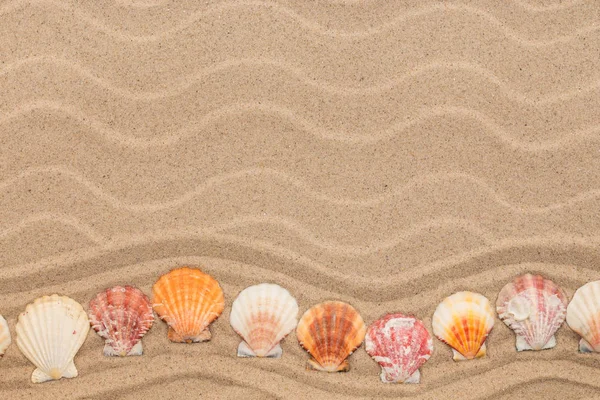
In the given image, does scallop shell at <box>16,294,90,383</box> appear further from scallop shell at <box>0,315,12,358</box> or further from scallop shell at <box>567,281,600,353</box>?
scallop shell at <box>567,281,600,353</box>

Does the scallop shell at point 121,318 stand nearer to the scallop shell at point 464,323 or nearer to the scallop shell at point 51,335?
the scallop shell at point 51,335

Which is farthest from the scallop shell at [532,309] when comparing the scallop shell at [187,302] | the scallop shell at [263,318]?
the scallop shell at [187,302]

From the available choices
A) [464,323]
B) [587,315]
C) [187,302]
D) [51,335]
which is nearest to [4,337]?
[51,335]

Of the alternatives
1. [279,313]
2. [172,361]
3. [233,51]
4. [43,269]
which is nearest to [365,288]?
[279,313]

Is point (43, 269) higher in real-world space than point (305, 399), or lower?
higher

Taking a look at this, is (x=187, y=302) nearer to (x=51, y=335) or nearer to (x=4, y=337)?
(x=51, y=335)

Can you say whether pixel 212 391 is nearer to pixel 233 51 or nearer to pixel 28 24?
pixel 233 51
